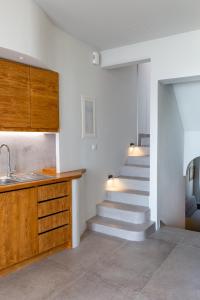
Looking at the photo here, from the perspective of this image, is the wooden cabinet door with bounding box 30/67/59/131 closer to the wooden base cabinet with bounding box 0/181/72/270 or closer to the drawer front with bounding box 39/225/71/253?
the wooden base cabinet with bounding box 0/181/72/270

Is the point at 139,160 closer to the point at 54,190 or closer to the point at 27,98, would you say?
the point at 54,190

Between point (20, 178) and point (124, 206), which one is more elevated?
point (20, 178)

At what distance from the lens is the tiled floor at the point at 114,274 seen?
234 cm

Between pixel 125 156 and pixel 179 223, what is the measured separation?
6.18 ft

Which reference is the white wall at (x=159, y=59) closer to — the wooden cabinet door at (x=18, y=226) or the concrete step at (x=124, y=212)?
the concrete step at (x=124, y=212)

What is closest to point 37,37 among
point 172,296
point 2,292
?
point 2,292

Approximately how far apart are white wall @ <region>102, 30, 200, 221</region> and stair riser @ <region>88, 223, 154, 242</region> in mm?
455

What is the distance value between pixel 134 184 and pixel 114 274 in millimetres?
2063

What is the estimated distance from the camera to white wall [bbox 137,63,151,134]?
18.6 feet

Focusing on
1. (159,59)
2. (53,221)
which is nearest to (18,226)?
(53,221)

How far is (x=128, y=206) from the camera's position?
4172mm

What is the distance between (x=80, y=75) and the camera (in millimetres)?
3895

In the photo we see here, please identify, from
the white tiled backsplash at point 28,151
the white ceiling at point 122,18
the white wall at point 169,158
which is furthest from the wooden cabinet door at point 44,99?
the white wall at point 169,158

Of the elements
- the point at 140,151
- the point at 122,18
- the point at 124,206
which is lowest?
the point at 124,206
